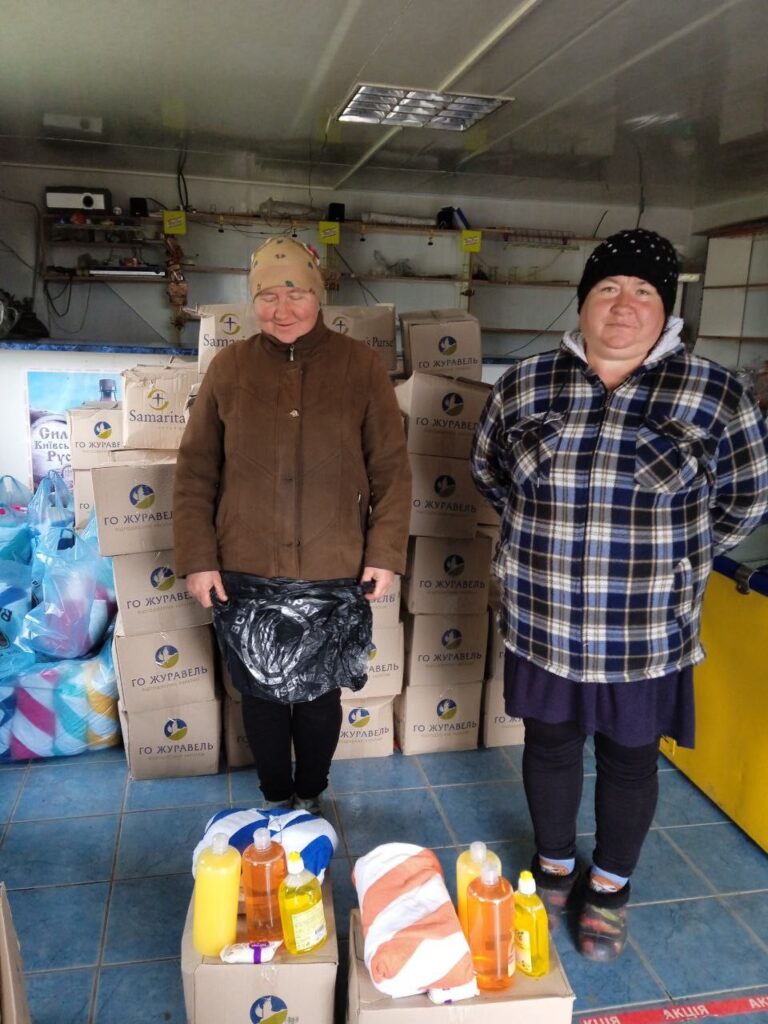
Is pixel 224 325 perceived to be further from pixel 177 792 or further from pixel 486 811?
pixel 486 811

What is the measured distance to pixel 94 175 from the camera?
17.9 ft

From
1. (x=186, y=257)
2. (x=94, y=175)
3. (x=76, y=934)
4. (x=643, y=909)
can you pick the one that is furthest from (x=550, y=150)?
(x=76, y=934)

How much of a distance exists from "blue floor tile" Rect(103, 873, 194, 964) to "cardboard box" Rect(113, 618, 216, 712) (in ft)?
1.68

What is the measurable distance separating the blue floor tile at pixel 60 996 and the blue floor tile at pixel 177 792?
0.56m

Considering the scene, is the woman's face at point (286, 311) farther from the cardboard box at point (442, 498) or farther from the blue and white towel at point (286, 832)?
the blue and white towel at point (286, 832)

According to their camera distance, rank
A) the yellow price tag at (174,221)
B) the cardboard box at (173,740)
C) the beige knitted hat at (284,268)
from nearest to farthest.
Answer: the beige knitted hat at (284,268), the cardboard box at (173,740), the yellow price tag at (174,221)

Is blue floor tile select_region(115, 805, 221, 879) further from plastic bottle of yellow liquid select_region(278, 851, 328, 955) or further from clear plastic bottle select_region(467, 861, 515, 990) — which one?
clear plastic bottle select_region(467, 861, 515, 990)

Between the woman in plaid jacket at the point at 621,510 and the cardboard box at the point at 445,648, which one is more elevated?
the woman in plaid jacket at the point at 621,510

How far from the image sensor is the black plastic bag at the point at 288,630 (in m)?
1.64

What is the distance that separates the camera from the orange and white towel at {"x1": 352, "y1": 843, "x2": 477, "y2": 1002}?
1.12 meters

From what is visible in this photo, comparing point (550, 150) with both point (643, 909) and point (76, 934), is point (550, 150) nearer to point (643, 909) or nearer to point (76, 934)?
point (643, 909)

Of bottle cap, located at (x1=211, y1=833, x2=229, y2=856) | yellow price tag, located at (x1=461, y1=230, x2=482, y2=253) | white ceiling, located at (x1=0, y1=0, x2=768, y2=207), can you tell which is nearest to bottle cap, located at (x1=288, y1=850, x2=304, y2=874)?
bottle cap, located at (x1=211, y1=833, x2=229, y2=856)

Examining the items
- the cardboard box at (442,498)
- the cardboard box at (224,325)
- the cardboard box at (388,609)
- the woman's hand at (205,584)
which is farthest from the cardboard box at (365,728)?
the cardboard box at (224,325)

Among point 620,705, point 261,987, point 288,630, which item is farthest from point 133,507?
point 620,705
